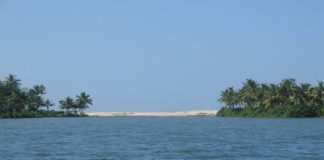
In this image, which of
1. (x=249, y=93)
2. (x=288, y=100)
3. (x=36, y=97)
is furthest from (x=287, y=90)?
(x=36, y=97)

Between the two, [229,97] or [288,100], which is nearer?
[288,100]

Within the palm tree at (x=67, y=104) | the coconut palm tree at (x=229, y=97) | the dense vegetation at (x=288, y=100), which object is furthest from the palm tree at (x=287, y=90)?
the palm tree at (x=67, y=104)

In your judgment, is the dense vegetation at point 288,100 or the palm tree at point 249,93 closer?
the dense vegetation at point 288,100

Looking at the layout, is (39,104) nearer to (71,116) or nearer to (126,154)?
(71,116)

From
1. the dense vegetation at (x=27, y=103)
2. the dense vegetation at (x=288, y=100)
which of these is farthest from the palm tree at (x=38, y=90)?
the dense vegetation at (x=288, y=100)

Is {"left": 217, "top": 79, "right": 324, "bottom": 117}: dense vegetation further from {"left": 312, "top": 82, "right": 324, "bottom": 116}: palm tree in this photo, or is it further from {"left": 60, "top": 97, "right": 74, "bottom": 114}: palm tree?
{"left": 60, "top": 97, "right": 74, "bottom": 114}: palm tree

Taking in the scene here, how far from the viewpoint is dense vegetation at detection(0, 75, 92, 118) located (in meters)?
159

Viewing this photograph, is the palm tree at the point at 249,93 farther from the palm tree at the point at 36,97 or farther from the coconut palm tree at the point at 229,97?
the palm tree at the point at 36,97

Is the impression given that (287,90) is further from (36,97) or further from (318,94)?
(36,97)

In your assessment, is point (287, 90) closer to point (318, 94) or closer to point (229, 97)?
point (318, 94)

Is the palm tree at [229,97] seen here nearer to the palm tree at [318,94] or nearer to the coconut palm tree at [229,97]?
the coconut palm tree at [229,97]

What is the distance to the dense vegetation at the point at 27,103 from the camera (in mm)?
159375

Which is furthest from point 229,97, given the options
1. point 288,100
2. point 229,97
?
point 288,100

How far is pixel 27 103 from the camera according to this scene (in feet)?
562
